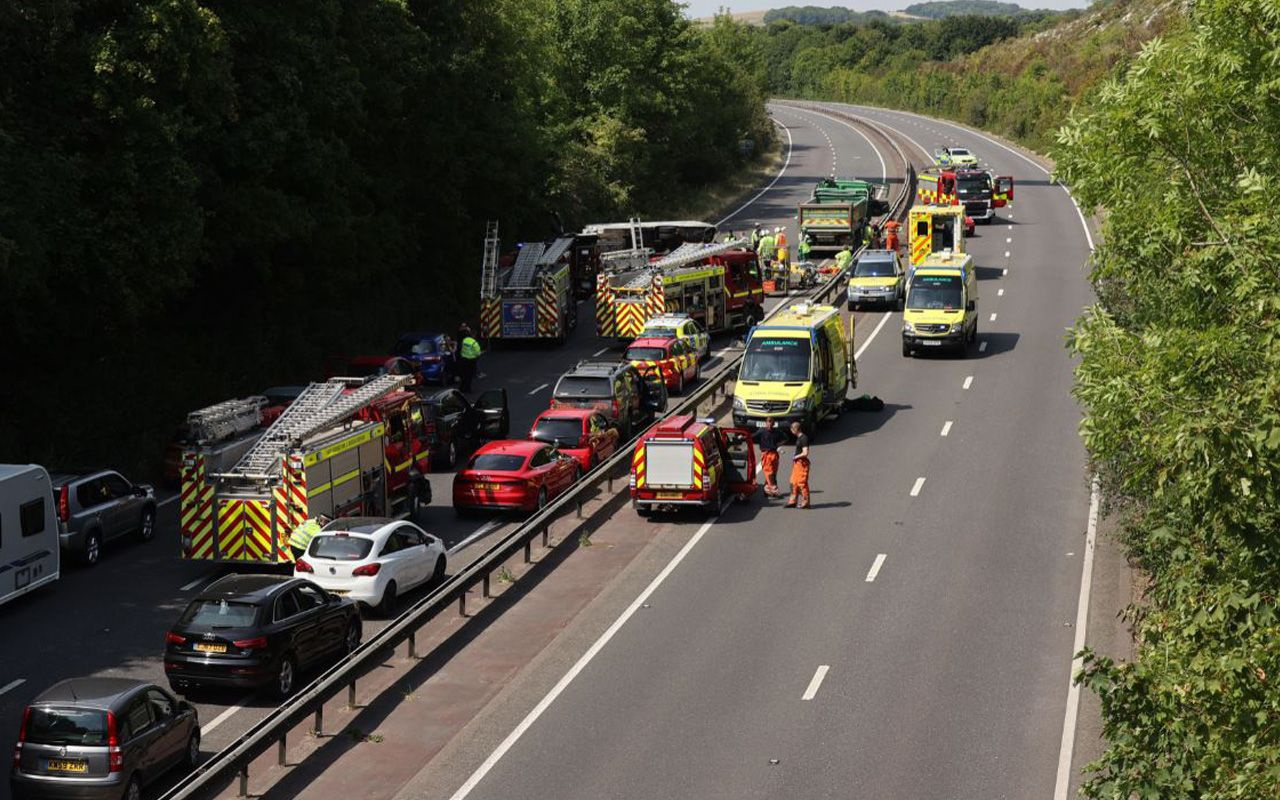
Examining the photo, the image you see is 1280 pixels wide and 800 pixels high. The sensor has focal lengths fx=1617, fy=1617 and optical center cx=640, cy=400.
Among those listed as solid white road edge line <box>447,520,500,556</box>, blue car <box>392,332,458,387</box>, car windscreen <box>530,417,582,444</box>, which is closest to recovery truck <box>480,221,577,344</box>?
blue car <box>392,332,458,387</box>

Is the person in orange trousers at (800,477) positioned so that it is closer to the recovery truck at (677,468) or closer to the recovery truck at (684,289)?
the recovery truck at (677,468)

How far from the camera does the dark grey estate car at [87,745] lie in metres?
18.0

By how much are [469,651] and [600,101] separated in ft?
214

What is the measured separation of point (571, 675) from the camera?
23.4m

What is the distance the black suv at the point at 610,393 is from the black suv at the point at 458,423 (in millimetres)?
1538

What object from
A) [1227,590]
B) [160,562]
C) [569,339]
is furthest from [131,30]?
[1227,590]

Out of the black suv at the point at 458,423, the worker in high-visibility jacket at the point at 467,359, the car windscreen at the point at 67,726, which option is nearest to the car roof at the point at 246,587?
the car windscreen at the point at 67,726

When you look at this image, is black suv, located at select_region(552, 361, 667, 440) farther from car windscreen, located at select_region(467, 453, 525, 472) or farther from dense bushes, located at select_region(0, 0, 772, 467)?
dense bushes, located at select_region(0, 0, 772, 467)

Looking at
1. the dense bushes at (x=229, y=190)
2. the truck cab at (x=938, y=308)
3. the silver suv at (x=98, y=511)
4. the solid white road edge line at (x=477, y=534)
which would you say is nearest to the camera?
the silver suv at (x=98, y=511)

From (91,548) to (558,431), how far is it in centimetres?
1022

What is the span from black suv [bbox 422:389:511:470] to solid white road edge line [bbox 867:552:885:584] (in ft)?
36.3

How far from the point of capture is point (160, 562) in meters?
29.6

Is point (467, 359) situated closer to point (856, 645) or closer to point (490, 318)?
point (490, 318)

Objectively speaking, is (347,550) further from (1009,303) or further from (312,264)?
(1009,303)
